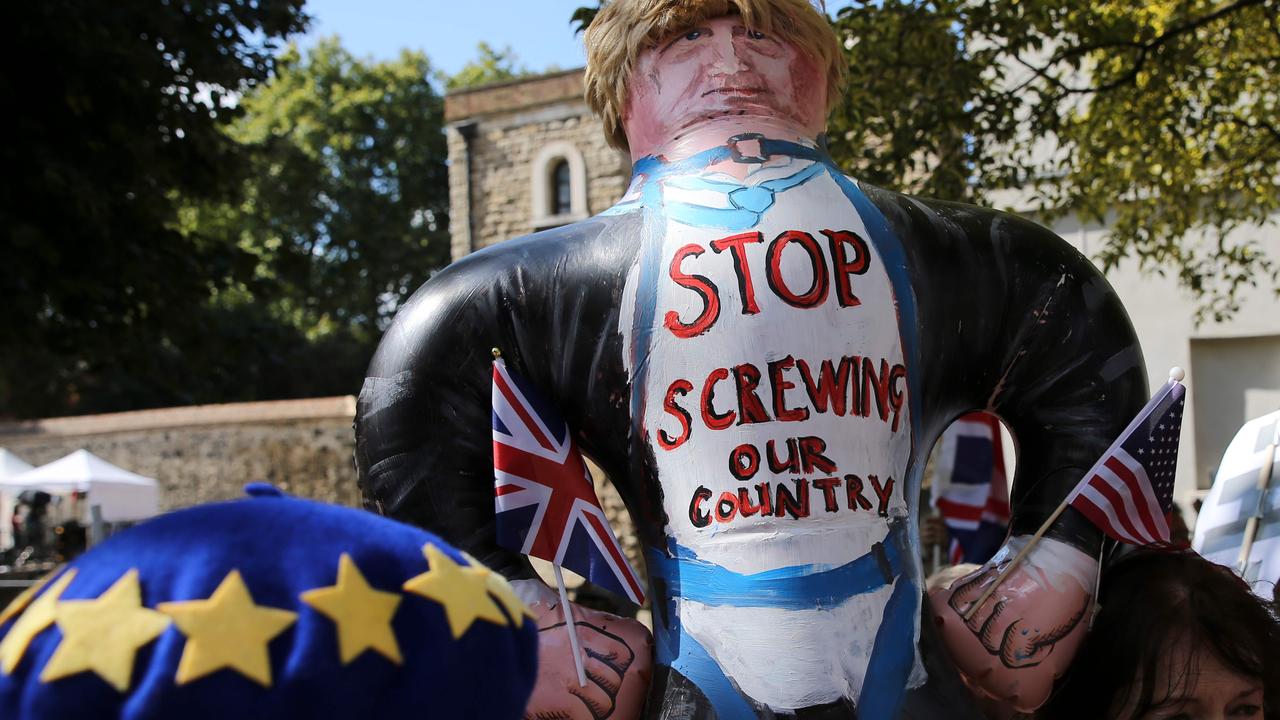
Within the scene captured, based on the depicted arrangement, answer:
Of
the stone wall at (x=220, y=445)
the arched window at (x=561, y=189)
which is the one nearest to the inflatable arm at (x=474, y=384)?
the stone wall at (x=220, y=445)

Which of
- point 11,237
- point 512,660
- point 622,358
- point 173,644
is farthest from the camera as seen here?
point 11,237

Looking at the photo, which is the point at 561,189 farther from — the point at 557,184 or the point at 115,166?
the point at 115,166

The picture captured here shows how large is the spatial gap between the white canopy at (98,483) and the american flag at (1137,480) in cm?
1105

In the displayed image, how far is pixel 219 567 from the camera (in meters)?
0.87

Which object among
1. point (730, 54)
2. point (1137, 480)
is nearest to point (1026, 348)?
point (1137, 480)

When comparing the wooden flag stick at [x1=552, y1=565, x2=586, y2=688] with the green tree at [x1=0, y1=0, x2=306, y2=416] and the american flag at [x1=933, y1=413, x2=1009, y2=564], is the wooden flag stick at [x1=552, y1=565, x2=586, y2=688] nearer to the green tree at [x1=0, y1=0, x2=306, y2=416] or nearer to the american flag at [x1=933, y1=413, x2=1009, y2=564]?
the american flag at [x1=933, y1=413, x2=1009, y2=564]

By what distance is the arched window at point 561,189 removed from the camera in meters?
16.5

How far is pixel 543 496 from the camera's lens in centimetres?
189

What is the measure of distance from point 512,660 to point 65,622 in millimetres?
332

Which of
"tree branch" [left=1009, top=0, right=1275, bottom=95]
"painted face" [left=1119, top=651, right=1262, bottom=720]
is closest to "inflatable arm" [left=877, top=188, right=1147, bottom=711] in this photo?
"painted face" [left=1119, top=651, right=1262, bottom=720]

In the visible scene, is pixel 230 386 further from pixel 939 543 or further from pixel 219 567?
pixel 219 567

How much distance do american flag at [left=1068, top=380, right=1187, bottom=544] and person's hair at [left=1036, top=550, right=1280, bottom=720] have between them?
96 mm

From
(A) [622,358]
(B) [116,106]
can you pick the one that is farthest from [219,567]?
(B) [116,106]

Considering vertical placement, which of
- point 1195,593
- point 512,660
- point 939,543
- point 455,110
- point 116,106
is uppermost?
point 455,110
